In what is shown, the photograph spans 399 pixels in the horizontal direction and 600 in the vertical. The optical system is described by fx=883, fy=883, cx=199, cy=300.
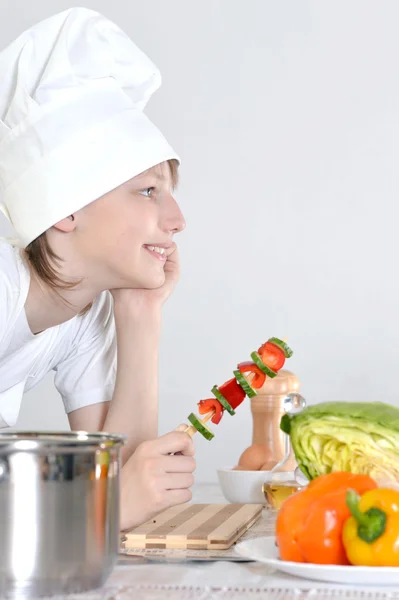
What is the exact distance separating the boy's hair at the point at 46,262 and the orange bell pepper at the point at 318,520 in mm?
865

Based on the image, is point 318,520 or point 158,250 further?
point 158,250

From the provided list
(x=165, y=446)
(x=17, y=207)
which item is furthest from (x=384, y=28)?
(x=165, y=446)

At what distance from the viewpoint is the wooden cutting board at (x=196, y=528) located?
3.31ft

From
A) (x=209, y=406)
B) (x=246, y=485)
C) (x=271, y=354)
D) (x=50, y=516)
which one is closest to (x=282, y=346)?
(x=271, y=354)

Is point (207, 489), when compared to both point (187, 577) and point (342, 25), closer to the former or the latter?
point (187, 577)

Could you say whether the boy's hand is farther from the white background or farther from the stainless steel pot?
the white background

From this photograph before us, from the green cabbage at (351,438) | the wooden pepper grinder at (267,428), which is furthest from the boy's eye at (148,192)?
the green cabbage at (351,438)

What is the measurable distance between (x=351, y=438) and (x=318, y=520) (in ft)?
0.61

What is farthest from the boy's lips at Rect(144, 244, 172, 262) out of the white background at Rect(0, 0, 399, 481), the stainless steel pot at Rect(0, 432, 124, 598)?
the white background at Rect(0, 0, 399, 481)

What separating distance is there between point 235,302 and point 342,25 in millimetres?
988

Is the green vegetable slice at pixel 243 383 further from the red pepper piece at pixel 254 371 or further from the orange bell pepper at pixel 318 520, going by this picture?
the orange bell pepper at pixel 318 520

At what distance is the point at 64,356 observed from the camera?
1.82m

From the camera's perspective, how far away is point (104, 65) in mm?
1506

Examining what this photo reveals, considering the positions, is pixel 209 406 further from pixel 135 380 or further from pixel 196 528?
pixel 135 380
